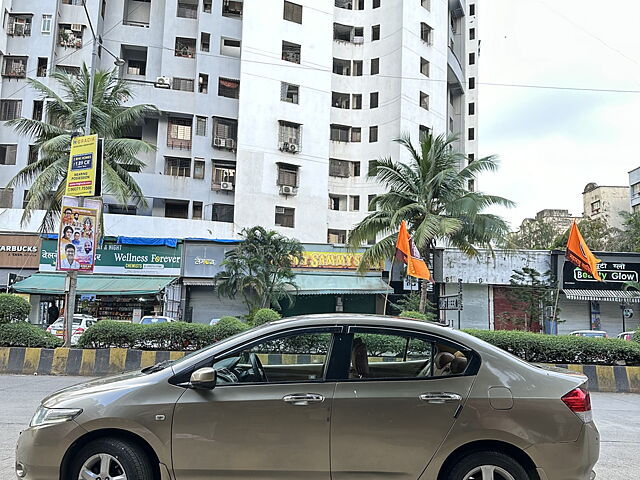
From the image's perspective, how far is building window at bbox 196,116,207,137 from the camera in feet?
118

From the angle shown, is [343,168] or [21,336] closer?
[21,336]

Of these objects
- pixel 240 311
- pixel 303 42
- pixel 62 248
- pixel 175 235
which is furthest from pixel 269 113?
pixel 62 248

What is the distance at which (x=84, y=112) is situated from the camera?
65.7 feet

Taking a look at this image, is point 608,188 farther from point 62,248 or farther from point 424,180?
point 62,248

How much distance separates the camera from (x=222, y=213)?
3631cm

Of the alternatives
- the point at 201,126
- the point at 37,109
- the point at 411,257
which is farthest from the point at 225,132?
the point at 411,257

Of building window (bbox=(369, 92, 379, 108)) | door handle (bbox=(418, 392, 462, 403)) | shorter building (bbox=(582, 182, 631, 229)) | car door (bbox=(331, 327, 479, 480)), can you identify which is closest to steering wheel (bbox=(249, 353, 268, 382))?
car door (bbox=(331, 327, 479, 480))

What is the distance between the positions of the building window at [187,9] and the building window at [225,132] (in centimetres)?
790

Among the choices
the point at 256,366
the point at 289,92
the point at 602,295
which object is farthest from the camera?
the point at 289,92

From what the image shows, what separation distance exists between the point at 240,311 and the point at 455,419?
26.8 m

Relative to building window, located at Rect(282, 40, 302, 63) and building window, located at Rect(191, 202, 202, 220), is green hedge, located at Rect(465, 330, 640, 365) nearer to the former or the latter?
building window, located at Rect(191, 202, 202, 220)

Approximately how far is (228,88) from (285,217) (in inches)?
371

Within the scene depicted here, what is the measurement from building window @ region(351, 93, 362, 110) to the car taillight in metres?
39.0

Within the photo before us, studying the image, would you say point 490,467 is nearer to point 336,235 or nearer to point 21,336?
point 21,336
